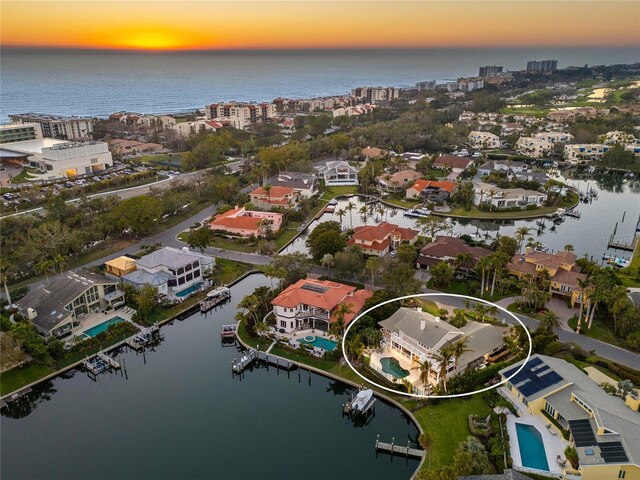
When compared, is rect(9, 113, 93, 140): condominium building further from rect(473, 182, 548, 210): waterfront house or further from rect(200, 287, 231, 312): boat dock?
rect(473, 182, 548, 210): waterfront house

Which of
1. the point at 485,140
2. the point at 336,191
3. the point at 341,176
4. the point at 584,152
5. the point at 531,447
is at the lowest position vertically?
the point at 531,447

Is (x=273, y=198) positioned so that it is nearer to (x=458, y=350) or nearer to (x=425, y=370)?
(x=425, y=370)

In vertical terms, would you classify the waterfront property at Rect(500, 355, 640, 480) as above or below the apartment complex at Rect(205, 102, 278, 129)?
below

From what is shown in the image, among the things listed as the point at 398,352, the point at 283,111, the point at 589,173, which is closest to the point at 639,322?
the point at 398,352

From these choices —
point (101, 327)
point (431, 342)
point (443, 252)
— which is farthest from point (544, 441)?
point (101, 327)

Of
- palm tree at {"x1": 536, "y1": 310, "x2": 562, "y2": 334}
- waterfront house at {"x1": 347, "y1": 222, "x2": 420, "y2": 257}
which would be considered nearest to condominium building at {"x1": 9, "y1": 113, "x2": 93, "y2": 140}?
waterfront house at {"x1": 347, "y1": 222, "x2": 420, "y2": 257}

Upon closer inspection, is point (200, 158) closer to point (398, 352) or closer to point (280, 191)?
point (280, 191)
